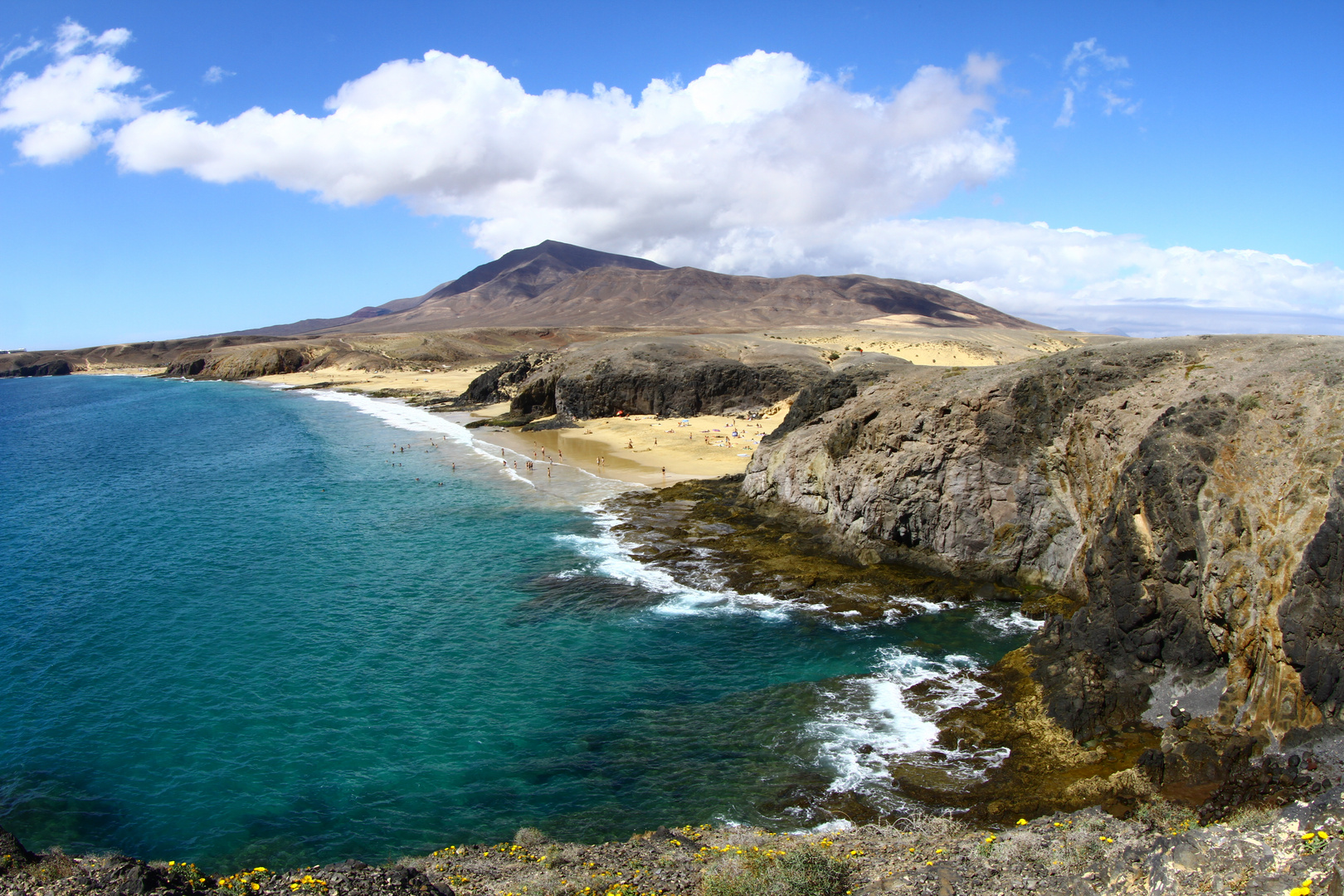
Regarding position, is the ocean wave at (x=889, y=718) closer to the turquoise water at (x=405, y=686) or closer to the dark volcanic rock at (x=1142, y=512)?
the turquoise water at (x=405, y=686)

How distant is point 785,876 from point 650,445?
41.7 m

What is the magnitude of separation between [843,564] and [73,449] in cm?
6546

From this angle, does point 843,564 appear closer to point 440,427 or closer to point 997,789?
point 997,789

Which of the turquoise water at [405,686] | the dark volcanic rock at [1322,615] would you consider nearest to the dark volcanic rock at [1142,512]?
the dark volcanic rock at [1322,615]

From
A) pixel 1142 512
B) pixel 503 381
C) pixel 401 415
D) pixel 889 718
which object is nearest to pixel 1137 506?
pixel 1142 512

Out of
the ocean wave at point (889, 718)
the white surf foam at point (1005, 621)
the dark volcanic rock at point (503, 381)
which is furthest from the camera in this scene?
the dark volcanic rock at point (503, 381)

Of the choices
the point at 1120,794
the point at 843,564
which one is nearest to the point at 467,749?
the point at 1120,794

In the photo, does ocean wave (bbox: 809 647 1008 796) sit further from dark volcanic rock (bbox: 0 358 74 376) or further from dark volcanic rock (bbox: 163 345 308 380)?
dark volcanic rock (bbox: 0 358 74 376)

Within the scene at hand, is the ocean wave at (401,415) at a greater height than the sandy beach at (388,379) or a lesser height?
lesser

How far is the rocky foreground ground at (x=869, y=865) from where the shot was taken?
9.62 m

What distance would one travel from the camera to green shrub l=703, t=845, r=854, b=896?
10.4 meters

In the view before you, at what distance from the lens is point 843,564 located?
27562 millimetres

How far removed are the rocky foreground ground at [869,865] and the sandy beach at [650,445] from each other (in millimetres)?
28676

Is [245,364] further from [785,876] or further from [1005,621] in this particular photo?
[785,876]
